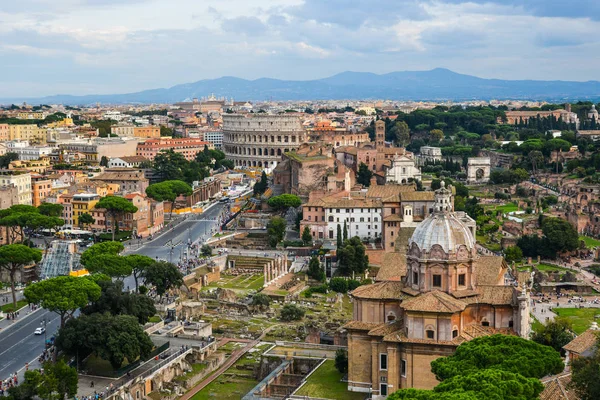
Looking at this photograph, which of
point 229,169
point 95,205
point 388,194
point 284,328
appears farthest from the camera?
point 229,169

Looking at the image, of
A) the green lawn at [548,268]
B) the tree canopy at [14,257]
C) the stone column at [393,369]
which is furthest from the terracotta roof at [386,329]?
the green lawn at [548,268]

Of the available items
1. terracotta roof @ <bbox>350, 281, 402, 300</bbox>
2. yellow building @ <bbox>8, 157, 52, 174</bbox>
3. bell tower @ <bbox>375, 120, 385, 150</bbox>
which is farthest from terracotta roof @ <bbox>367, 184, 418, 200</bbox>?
yellow building @ <bbox>8, 157, 52, 174</bbox>

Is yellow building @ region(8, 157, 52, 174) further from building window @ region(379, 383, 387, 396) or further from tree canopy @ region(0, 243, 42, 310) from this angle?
building window @ region(379, 383, 387, 396)

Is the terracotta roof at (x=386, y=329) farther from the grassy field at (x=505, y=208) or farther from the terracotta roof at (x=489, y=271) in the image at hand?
the grassy field at (x=505, y=208)

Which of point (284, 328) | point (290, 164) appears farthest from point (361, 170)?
point (284, 328)

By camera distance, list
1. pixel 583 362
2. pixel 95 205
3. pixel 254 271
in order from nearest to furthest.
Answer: pixel 583 362 < pixel 254 271 < pixel 95 205

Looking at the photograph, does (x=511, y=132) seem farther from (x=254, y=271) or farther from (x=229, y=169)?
(x=254, y=271)

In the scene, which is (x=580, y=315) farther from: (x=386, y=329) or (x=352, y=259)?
(x=386, y=329)

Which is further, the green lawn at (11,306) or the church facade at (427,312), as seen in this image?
the green lawn at (11,306)
